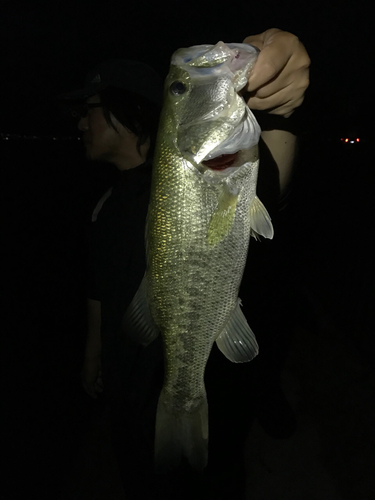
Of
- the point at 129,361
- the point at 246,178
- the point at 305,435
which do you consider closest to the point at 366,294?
the point at 305,435

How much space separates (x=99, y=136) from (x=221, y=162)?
55.1 inches

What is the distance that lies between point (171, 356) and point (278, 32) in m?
1.30

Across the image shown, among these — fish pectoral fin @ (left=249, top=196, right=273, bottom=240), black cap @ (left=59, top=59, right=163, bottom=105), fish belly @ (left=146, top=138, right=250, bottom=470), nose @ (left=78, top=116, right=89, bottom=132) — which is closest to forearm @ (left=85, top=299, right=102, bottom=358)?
fish belly @ (left=146, top=138, right=250, bottom=470)

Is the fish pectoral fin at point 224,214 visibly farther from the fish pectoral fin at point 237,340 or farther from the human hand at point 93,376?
the human hand at point 93,376

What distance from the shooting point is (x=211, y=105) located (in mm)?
1094

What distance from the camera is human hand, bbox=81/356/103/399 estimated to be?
249 cm

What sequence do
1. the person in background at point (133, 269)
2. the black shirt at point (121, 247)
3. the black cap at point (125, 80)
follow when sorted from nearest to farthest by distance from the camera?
Answer: the person in background at point (133, 269) → the black shirt at point (121, 247) → the black cap at point (125, 80)

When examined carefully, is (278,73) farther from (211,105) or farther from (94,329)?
(94,329)

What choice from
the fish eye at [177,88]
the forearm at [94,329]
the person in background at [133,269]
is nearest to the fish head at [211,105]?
the fish eye at [177,88]

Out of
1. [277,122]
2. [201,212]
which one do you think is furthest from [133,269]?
[277,122]

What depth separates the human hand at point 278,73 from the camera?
1.05m

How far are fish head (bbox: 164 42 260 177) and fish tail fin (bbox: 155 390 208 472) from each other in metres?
1.04

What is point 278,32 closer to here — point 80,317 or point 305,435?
point 305,435

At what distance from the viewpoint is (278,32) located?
1136 millimetres
